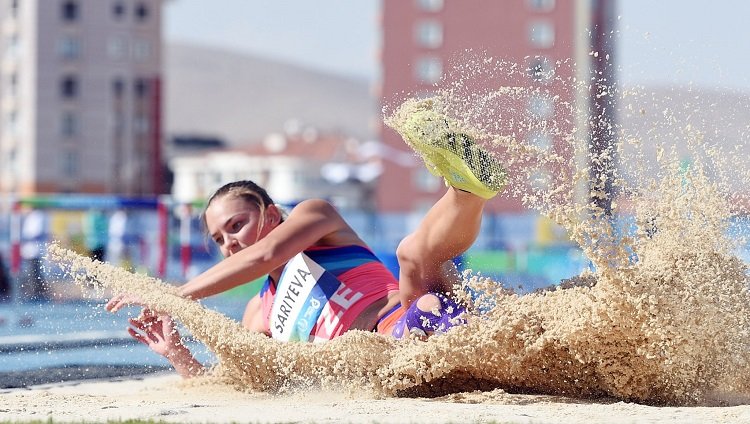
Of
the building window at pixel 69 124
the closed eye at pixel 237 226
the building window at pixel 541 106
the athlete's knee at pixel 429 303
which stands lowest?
the building window at pixel 69 124

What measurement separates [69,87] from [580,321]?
239 feet

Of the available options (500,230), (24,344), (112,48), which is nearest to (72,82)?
(112,48)

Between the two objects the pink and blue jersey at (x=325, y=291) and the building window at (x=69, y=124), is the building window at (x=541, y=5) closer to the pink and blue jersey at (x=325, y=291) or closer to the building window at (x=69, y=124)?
the building window at (x=69, y=124)

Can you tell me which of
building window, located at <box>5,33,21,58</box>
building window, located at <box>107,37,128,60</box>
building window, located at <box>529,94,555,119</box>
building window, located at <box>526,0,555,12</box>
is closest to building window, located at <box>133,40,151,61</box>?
building window, located at <box>107,37,128,60</box>

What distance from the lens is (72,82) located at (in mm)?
74562

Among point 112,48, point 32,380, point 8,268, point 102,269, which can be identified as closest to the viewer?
point 102,269

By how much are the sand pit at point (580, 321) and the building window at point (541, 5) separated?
66735 millimetres

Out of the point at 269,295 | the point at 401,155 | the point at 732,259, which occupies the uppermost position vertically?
the point at 732,259

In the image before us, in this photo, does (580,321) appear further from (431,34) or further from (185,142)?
(185,142)

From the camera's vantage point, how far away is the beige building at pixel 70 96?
73188mm

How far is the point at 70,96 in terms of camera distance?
7431cm

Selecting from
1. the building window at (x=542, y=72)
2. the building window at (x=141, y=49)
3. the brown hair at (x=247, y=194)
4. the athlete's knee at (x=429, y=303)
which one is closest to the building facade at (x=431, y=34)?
the building window at (x=141, y=49)

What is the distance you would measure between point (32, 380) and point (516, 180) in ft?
9.20

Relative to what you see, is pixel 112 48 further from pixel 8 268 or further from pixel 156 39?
pixel 8 268
